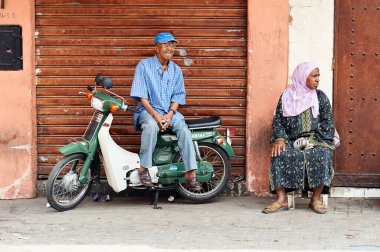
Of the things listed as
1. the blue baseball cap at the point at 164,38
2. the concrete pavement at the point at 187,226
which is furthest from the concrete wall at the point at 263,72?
the blue baseball cap at the point at 164,38

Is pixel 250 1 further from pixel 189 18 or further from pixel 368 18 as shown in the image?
pixel 368 18

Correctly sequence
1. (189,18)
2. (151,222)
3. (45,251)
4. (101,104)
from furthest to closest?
(189,18) → (101,104) → (151,222) → (45,251)

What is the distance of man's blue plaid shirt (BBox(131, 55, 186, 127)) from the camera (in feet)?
27.1

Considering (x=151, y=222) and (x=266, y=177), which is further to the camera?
(x=266, y=177)

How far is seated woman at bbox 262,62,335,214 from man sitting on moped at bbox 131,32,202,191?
86 cm

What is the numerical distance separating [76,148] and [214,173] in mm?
1514

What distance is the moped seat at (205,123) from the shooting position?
8391 mm

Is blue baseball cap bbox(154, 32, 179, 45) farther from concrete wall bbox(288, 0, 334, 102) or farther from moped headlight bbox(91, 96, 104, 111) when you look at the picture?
concrete wall bbox(288, 0, 334, 102)

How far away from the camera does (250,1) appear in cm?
867

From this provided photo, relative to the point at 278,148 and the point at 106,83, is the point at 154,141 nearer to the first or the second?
the point at 106,83

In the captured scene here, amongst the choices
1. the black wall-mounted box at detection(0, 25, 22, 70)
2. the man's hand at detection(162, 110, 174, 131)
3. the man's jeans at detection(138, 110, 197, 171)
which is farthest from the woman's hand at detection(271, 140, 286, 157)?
the black wall-mounted box at detection(0, 25, 22, 70)

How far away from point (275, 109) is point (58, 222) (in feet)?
8.51

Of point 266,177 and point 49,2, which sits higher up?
point 49,2

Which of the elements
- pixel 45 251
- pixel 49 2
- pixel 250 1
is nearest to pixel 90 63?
pixel 49 2
